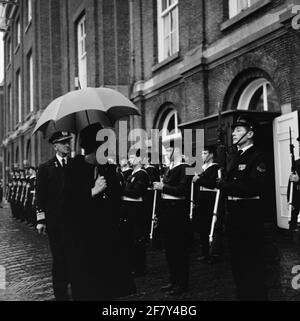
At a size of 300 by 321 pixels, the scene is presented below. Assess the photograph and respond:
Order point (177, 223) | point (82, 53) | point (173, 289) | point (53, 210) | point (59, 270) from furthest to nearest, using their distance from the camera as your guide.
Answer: point (82, 53) < point (177, 223) < point (173, 289) < point (59, 270) < point (53, 210)

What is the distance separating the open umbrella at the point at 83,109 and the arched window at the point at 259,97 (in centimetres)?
598

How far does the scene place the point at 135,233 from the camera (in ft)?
23.4

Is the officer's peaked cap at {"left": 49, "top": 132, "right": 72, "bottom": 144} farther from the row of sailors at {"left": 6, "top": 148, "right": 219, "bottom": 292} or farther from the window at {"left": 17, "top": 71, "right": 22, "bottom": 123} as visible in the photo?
the window at {"left": 17, "top": 71, "right": 22, "bottom": 123}

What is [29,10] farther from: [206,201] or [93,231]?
[93,231]

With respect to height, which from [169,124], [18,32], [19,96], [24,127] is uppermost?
[18,32]

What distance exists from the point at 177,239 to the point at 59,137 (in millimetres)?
1923

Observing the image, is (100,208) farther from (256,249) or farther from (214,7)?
(214,7)

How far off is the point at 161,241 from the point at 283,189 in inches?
110

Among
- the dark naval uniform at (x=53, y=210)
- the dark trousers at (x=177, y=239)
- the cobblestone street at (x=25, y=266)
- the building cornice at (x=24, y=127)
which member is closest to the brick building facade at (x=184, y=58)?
the building cornice at (x=24, y=127)

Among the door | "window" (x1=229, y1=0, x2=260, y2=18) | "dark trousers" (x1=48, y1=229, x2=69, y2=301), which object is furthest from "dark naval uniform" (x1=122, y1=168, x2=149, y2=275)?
"window" (x1=229, y1=0, x2=260, y2=18)

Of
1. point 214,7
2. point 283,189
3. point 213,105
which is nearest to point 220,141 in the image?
point 283,189

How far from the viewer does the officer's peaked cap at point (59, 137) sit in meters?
4.99

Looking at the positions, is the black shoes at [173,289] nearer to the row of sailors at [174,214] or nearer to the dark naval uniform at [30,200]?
the row of sailors at [174,214]

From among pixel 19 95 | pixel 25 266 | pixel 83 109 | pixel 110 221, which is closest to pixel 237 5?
pixel 25 266
